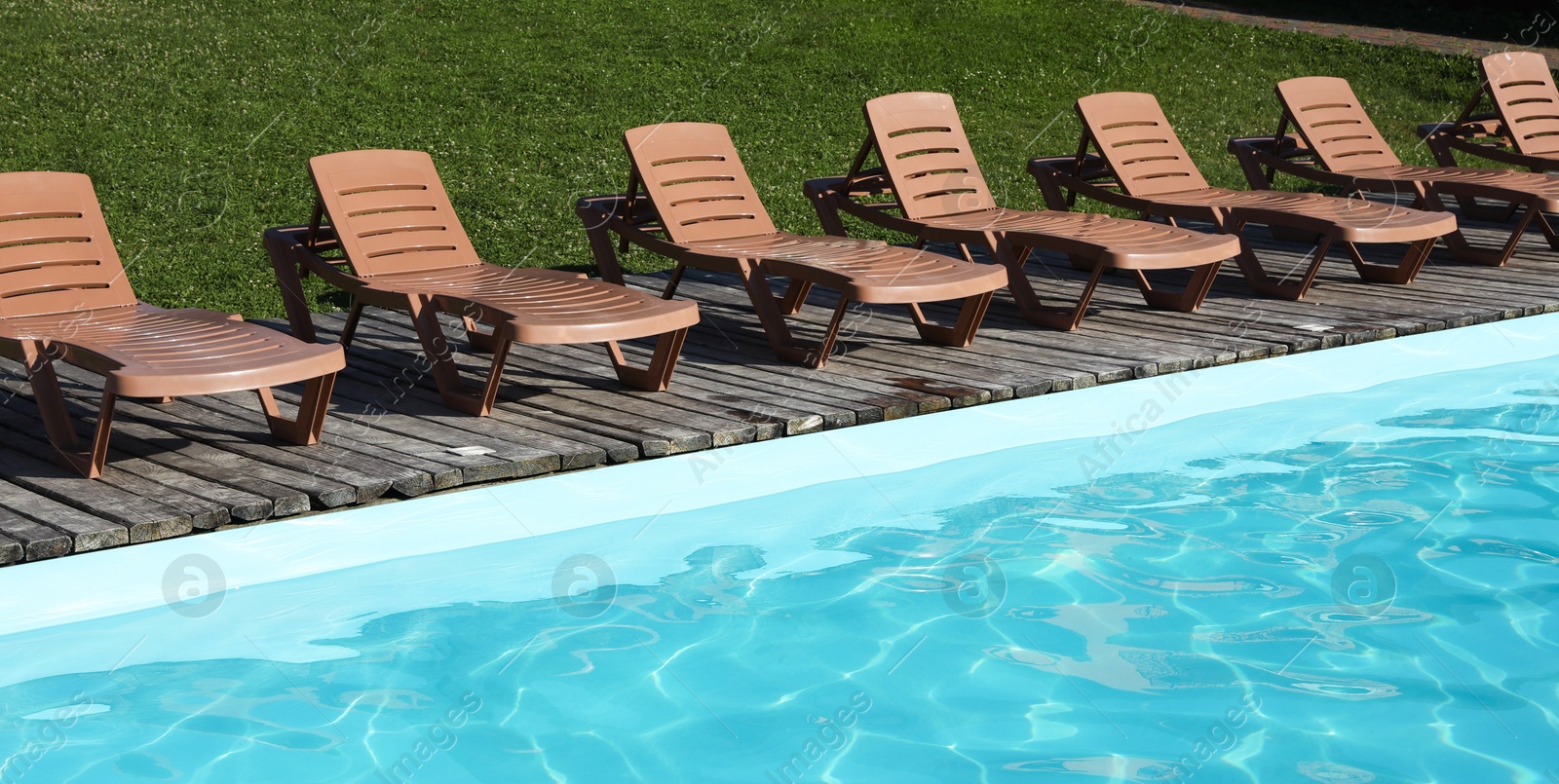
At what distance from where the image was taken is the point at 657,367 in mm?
5996

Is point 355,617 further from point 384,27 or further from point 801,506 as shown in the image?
point 384,27

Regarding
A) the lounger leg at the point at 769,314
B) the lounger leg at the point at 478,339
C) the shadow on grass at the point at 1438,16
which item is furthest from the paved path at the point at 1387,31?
the lounger leg at the point at 478,339

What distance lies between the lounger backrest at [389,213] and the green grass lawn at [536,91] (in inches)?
78.3

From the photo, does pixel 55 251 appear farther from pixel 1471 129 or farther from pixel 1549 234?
pixel 1471 129

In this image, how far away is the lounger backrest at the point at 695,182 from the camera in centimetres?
689

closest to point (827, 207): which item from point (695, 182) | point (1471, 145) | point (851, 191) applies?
point (851, 191)

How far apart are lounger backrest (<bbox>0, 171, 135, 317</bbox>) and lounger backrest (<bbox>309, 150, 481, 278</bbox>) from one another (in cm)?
88

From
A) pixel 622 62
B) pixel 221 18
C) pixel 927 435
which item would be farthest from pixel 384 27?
pixel 927 435

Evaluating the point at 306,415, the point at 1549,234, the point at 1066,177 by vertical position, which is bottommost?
the point at 1549,234

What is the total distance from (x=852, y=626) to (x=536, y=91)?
9.70 metres

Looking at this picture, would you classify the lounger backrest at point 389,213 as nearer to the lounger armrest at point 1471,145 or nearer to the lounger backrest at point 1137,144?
the lounger backrest at point 1137,144

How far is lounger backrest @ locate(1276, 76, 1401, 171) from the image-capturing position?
9.03 meters

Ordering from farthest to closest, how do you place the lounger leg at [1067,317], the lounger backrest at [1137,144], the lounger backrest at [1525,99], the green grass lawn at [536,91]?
the green grass lawn at [536,91]
the lounger backrest at [1525,99]
the lounger backrest at [1137,144]
the lounger leg at [1067,317]

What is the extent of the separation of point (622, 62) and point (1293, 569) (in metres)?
10.6
